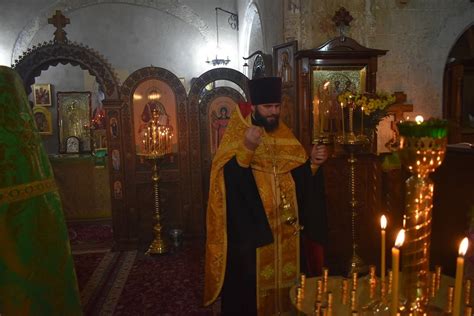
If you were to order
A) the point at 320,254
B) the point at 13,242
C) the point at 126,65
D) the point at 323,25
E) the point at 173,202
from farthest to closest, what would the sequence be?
the point at 126,65, the point at 173,202, the point at 323,25, the point at 320,254, the point at 13,242

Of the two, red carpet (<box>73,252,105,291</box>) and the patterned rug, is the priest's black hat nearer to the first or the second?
red carpet (<box>73,252,105,291</box>)

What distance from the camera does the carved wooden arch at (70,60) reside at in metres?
5.16

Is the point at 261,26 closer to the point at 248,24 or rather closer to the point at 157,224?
the point at 248,24

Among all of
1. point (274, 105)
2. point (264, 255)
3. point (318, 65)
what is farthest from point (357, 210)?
point (274, 105)

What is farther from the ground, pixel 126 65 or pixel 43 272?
pixel 126 65

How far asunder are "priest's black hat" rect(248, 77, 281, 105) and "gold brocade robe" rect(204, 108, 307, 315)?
193 mm

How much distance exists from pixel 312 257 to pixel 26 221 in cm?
207

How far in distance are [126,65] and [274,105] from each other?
8.02 m

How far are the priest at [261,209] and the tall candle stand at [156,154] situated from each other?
232 centimetres

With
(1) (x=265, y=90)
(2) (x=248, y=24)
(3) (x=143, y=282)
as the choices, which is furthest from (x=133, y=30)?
(1) (x=265, y=90)

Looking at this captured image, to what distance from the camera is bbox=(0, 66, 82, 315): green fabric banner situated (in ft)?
4.63

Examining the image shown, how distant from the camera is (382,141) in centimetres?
491

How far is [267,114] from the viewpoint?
2686mm

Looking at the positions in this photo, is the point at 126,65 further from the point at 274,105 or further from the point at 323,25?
the point at 274,105
